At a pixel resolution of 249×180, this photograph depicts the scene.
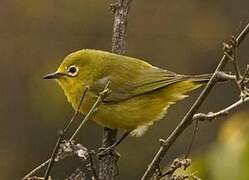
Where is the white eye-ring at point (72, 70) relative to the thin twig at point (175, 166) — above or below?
below

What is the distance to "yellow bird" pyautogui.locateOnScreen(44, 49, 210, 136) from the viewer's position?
5090 mm

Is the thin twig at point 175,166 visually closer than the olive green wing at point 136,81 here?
Yes

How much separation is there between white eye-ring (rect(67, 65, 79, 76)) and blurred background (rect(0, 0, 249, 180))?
6.04 meters

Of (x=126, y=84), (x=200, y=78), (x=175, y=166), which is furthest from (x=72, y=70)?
(x=175, y=166)

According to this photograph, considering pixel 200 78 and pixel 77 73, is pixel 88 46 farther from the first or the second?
pixel 200 78

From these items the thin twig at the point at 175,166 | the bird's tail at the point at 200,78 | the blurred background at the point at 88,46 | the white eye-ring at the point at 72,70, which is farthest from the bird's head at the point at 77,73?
the blurred background at the point at 88,46

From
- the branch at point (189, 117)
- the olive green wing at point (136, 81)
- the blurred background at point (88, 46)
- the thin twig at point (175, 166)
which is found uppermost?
the branch at point (189, 117)

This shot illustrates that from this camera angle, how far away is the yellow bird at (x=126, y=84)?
5.09 meters

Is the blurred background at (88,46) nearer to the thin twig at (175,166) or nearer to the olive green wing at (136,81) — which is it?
the olive green wing at (136,81)

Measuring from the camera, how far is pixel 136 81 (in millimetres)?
5289

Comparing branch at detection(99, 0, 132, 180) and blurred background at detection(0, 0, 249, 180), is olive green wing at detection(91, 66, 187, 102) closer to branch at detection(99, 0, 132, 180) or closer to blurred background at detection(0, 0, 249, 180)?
branch at detection(99, 0, 132, 180)

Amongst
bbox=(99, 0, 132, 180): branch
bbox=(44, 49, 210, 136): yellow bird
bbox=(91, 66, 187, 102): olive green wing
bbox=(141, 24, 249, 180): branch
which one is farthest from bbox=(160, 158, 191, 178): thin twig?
bbox=(91, 66, 187, 102): olive green wing

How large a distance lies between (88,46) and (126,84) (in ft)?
21.6

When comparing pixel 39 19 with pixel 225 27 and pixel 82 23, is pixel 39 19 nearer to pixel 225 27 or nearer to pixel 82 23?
pixel 82 23
